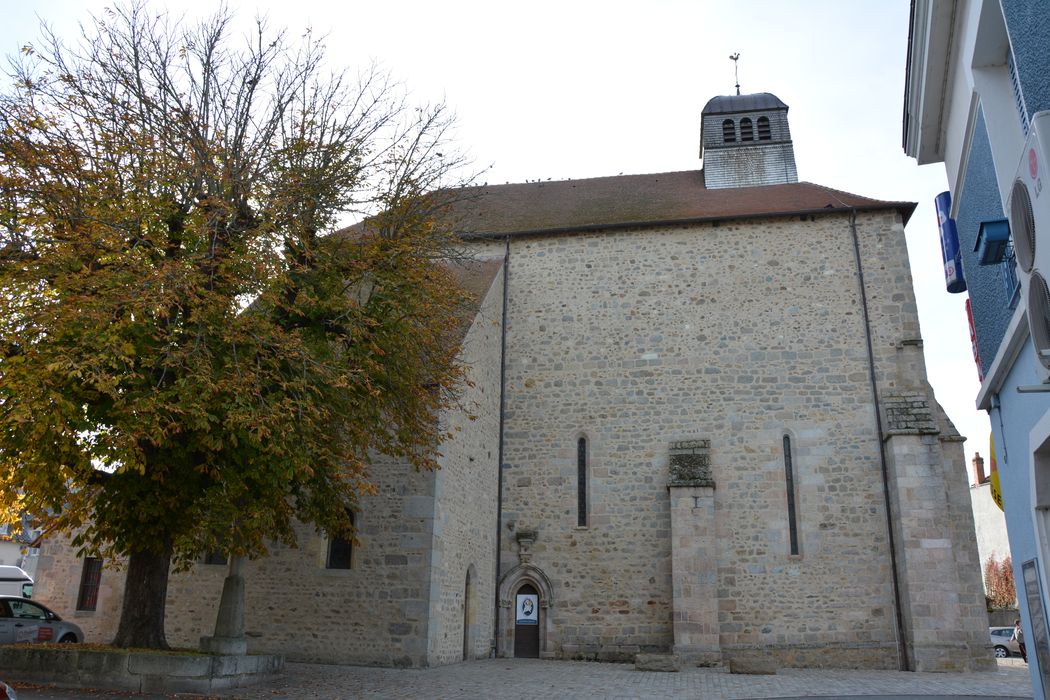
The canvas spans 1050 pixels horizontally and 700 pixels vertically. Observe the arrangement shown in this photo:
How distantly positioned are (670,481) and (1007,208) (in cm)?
1177

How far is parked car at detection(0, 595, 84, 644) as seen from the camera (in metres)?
13.8

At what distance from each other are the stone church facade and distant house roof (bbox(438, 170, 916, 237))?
117mm

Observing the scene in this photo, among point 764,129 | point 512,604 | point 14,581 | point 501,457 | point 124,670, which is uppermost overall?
point 764,129

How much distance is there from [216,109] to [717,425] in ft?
38.1

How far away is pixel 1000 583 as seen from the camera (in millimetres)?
35969

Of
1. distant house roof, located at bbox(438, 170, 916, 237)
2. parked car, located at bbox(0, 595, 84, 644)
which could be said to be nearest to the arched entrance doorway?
distant house roof, located at bbox(438, 170, 916, 237)

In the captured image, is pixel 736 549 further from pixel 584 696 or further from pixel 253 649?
pixel 253 649

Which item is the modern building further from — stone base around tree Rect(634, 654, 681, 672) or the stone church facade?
stone base around tree Rect(634, 654, 681, 672)

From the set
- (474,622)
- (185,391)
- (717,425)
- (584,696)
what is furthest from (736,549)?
(185,391)

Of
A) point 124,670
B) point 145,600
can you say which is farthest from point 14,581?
point 124,670

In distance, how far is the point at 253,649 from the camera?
13773mm

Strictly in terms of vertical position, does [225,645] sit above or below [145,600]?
below

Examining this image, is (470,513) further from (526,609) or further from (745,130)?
(745,130)

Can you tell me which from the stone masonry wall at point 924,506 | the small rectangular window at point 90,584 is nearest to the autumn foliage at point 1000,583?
the stone masonry wall at point 924,506
